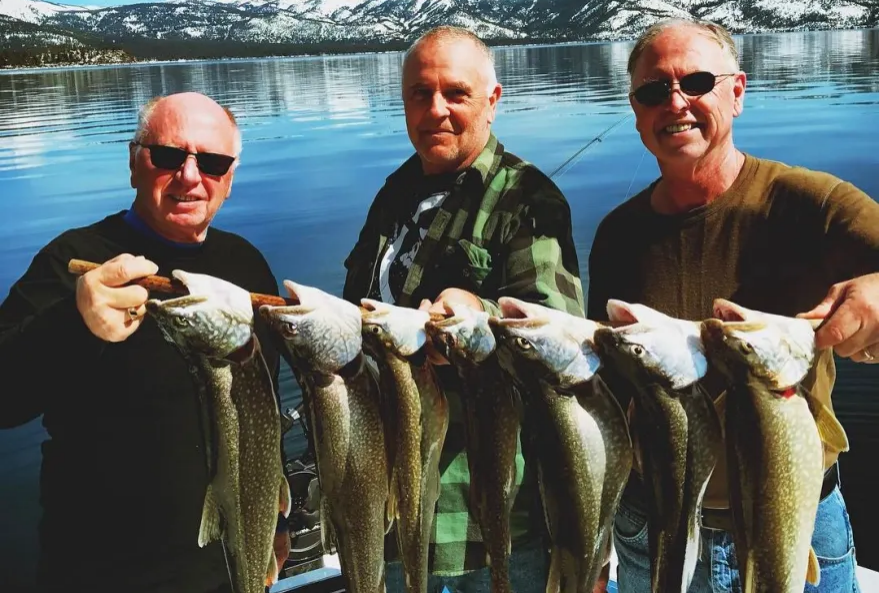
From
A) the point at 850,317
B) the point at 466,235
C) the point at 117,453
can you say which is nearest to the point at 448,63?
the point at 466,235

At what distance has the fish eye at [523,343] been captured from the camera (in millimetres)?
2701

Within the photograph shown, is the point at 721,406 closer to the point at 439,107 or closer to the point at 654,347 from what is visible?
the point at 654,347

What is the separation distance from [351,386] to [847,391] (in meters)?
10.8

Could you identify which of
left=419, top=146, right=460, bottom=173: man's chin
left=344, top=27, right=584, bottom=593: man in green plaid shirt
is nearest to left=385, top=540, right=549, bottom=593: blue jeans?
left=344, top=27, right=584, bottom=593: man in green plaid shirt

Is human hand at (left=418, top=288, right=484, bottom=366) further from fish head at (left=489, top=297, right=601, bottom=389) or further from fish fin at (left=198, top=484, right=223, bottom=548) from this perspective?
fish fin at (left=198, top=484, right=223, bottom=548)

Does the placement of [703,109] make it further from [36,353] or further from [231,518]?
[36,353]

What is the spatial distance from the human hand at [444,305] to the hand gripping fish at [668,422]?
0.60 m

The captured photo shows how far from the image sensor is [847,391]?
11375 millimetres

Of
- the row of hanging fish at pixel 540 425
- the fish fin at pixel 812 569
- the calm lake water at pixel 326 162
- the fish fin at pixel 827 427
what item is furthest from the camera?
the calm lake water at pixel 326 162

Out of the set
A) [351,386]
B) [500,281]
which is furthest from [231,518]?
[500,281]

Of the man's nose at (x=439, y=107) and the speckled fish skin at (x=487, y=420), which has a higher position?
the man's nose at (x=439, y=107)

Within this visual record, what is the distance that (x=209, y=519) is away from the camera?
308 cm

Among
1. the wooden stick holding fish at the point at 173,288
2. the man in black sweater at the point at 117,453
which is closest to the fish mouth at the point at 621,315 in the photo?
the wooden stick holding fish at the point at 173,288

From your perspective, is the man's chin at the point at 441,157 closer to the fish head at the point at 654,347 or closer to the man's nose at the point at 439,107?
the man's nose at the point at 439,107
